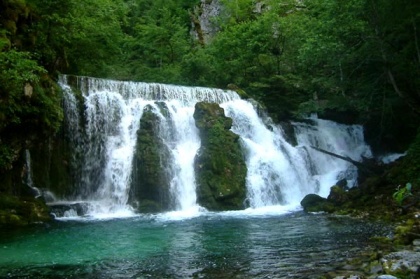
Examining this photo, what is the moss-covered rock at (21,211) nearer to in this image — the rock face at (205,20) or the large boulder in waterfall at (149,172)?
the large boulder in waterfall at (149,172)

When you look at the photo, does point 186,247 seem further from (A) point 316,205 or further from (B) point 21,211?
(A) point 316,205

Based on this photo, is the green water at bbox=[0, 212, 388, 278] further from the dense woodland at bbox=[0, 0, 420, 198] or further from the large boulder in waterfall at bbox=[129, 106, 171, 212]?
the dense woodland at bbox=[0, 0, 420, 198]

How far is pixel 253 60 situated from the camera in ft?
100

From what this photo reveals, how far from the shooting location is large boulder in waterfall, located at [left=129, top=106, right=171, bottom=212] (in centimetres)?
1847

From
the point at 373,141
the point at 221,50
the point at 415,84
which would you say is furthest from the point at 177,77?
the point at 415,84

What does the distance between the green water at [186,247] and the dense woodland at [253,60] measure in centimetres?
475

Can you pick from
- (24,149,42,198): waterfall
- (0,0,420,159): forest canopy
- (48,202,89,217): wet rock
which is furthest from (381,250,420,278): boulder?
(24,149,42,198): waterfall

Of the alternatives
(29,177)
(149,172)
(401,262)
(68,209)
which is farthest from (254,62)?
(401,262)

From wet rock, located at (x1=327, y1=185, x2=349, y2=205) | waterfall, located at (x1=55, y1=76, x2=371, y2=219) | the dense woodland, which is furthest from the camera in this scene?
waterfall, located at (x1=55, y1=76, x2=371, y2=219)

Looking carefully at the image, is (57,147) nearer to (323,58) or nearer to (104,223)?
(104,223)

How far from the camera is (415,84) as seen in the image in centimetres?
1975

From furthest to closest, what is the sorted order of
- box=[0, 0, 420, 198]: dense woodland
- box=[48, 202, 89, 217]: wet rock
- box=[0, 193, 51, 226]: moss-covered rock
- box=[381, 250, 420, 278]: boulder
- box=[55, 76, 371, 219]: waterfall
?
box=[55, 76, 371, 219]: waterfall → box=[48, 202, 89, 217]: wet rock → box=[0, 0, 420, 198]: dense woodland → box=[0, 193, 51, 226]: moss-covered rock → box=[381, 250, 420, 278]: boulder

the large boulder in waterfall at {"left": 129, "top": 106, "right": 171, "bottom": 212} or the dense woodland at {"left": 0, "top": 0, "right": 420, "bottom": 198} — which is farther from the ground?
the dense woodland at {"left": 0, "top": 0, "right": 420, "bottom": 198}

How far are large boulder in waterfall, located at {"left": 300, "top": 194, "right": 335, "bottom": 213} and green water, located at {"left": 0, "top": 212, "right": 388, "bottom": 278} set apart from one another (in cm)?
133
